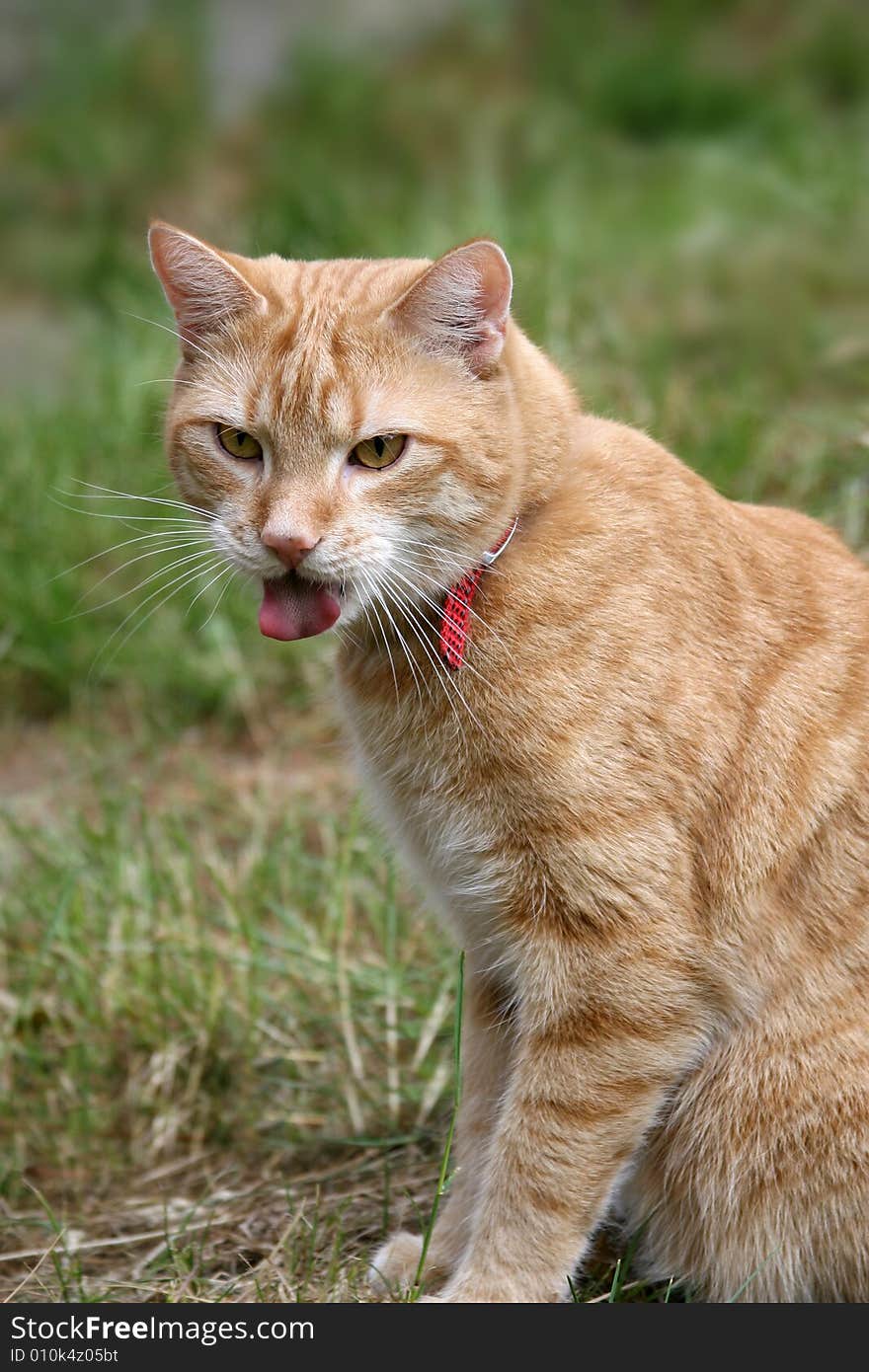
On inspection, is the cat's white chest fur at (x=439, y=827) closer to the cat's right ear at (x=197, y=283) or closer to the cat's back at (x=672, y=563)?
the cat's back at (x=672, y=563)

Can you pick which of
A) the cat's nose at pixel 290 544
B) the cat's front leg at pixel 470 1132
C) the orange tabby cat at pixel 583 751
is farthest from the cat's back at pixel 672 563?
the cat's front leg at pixel 470 1132

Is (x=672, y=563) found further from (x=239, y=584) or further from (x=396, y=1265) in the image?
(x=396, y=1265)

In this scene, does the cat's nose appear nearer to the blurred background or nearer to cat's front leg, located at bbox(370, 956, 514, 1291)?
the blurred background

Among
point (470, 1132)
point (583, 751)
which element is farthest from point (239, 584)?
point (470, 1132)

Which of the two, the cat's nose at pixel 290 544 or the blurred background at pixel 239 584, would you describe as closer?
the cat's nose at pixel 290 544

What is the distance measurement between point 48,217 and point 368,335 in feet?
19.8

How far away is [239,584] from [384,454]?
47cm

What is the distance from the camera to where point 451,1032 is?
115 inches

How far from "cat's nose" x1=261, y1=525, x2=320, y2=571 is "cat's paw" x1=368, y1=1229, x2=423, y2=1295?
3.54ft

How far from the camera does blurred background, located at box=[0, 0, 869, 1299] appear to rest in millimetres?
2875

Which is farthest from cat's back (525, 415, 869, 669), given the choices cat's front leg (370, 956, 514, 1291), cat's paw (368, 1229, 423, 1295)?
cat's paw (368, 1229, 423, 1295)

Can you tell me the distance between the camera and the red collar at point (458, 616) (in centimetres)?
220

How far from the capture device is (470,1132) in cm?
249

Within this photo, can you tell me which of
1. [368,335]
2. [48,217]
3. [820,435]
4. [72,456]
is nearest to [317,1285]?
[368,335]
